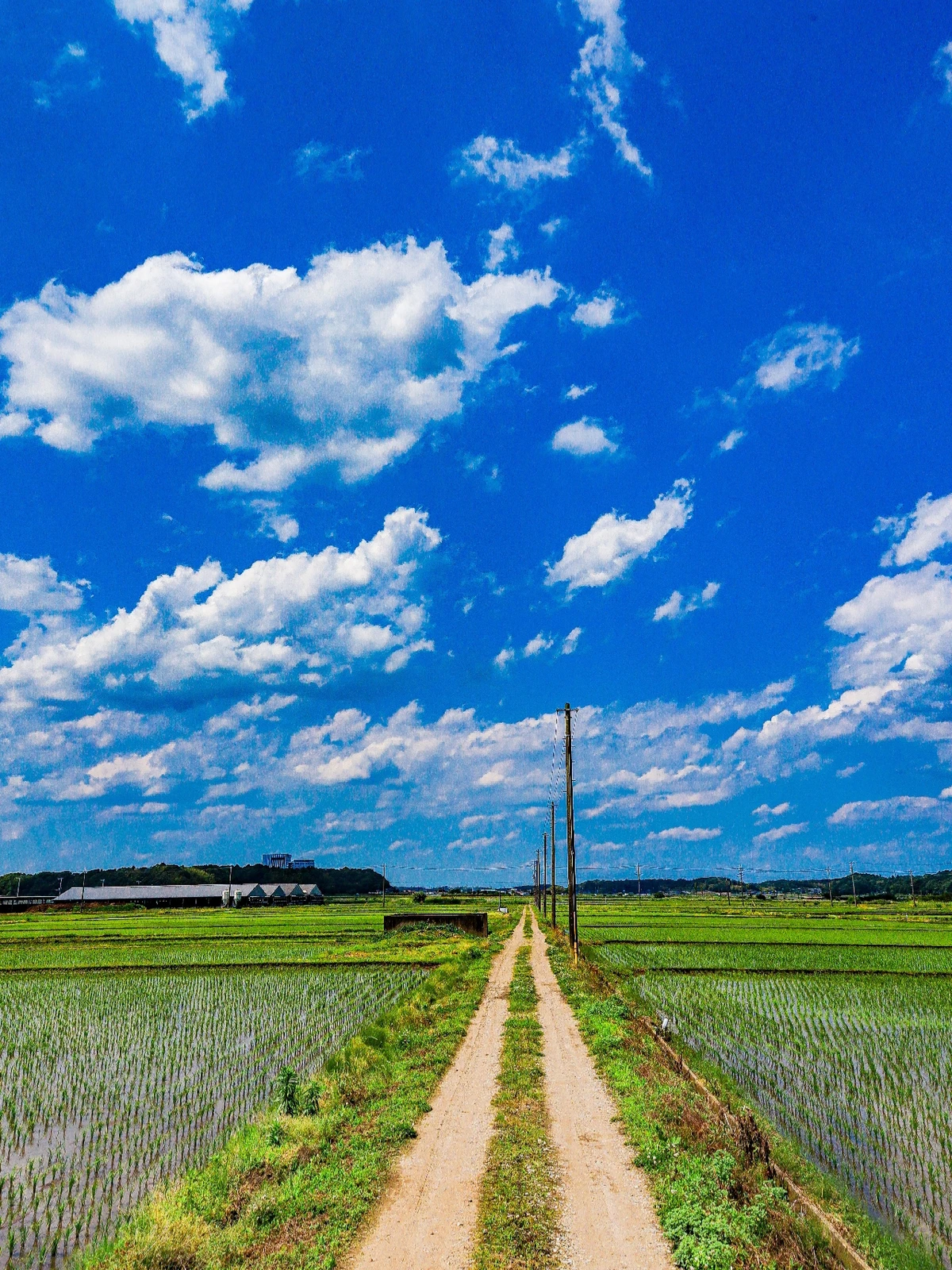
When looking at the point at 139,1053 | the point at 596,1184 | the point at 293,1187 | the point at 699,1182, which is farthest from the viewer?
the point at 139,1053

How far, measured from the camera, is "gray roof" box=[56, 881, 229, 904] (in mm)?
150375

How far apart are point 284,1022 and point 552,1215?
56.1 feet

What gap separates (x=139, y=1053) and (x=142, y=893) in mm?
150987

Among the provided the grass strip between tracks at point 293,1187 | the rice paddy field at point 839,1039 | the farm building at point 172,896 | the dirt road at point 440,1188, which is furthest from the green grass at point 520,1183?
the farm building at point 172,896

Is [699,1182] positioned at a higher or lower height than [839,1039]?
higher

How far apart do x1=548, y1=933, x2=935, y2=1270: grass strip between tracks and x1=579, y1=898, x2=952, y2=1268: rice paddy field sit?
3.29 feet

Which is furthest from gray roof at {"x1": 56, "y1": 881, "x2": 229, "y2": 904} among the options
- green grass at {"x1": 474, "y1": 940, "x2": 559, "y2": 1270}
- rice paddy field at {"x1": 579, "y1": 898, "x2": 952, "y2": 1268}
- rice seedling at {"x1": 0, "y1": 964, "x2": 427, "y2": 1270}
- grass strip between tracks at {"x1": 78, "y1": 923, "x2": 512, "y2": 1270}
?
green grass at {"x1": 474, "y1": 940, "x2": 559, "y2": 1270}

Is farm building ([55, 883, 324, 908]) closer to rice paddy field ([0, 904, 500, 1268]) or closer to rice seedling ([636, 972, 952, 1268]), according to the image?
rice paddy field ([0, 904, 500, 1268])

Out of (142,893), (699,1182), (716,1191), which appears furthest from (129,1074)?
(142,893)

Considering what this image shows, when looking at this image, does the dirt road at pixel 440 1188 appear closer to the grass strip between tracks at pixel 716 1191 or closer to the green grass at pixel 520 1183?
the green grass at pixel 520 1183

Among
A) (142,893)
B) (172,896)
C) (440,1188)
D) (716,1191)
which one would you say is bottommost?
(172,896)

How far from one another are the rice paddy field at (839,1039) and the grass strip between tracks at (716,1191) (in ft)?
3.29

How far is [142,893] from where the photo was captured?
505 ft

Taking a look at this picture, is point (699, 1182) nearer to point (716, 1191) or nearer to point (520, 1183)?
point (716, 1191)
